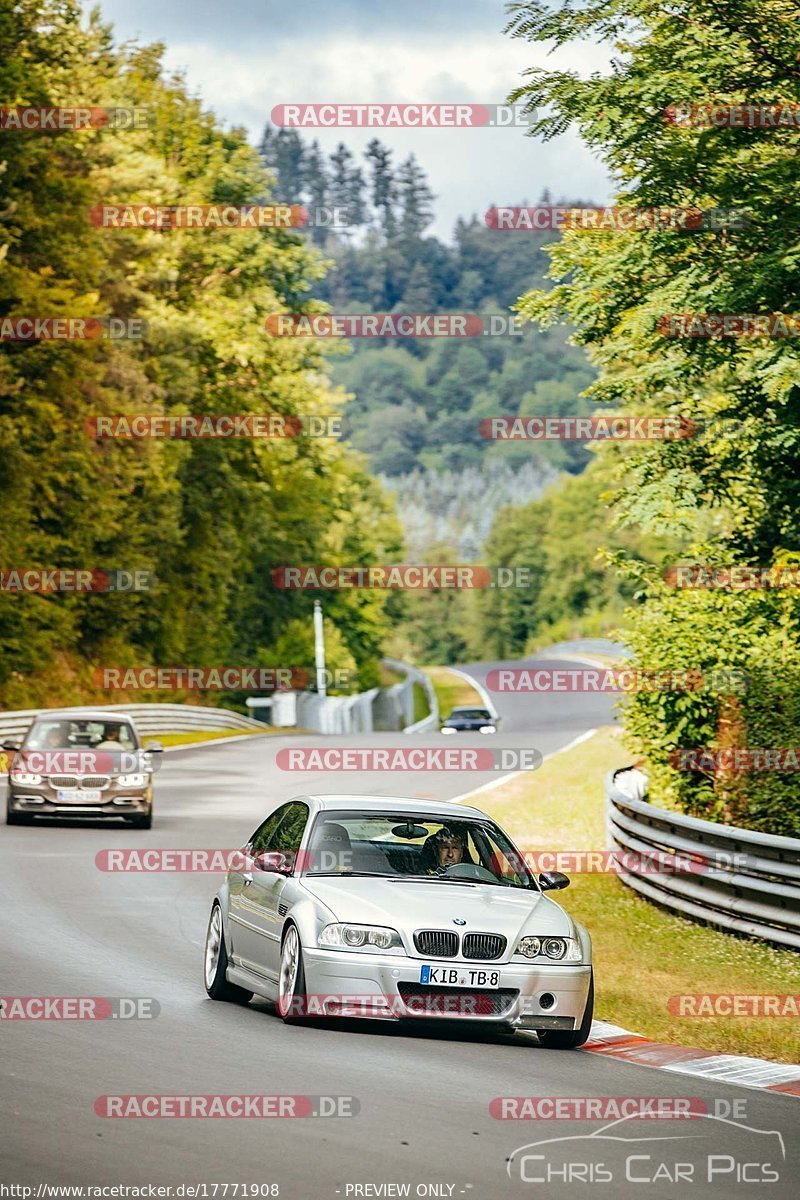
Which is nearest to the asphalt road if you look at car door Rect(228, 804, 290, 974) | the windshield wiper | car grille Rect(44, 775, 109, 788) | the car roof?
car door Rect(228, 804, 290, 974)

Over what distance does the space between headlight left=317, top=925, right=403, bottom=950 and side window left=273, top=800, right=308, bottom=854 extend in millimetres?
1081

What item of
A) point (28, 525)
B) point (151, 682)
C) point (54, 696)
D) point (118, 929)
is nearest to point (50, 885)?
point (118, 929)

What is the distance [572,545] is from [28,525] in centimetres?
13238

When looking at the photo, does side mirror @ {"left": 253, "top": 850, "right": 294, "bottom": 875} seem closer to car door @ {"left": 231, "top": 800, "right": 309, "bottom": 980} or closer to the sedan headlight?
car door @ {"left": 231, "top": 800, "right": 309, "bottom": 980}

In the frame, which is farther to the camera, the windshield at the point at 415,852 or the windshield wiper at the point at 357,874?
the windshield at the point at 415,852

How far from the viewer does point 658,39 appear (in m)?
19.0

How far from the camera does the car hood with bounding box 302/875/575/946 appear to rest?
34.6ft

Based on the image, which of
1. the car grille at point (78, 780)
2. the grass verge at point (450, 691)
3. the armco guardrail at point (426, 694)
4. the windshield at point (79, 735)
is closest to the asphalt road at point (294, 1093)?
the car grille at point (78, 780)

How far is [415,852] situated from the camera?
459 inches

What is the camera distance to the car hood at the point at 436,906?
10.5m

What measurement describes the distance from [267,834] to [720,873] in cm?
494

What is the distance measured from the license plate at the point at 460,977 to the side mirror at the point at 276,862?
1.32 m

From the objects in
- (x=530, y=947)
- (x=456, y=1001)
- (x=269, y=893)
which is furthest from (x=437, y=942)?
(x=269, y=893)

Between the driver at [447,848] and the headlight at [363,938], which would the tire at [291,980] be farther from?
the driver at [447,848]
